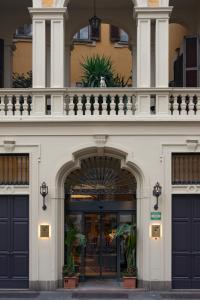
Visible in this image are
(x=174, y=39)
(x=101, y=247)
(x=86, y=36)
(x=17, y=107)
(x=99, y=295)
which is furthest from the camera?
(x=86, y=36)

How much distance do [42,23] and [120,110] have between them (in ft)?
11.5

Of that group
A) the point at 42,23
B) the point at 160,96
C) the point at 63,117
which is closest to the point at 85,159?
the point at 63,117

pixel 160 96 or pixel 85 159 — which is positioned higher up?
pixel 160 96

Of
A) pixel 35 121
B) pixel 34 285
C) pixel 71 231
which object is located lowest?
pixel 34 285

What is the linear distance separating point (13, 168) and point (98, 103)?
3220 millimetres

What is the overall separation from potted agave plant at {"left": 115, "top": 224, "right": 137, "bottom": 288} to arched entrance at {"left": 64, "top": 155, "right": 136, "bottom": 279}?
76cm

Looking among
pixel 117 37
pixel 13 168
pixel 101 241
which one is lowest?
pixel 101 241

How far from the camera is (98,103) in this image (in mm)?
20219

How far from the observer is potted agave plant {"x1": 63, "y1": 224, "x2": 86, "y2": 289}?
2003cm

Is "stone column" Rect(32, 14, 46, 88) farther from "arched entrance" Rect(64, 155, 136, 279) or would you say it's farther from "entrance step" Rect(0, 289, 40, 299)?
"entrance step" Rect(0, 289, 40, 299)

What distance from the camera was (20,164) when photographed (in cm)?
2036

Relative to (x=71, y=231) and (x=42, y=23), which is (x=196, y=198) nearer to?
(x=71, y=231)

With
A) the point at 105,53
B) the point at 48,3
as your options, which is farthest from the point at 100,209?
the point at 105,53

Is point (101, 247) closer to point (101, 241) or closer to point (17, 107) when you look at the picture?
point (101, 241)
